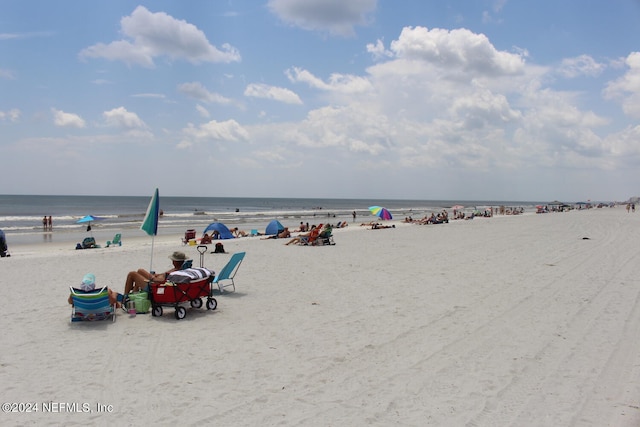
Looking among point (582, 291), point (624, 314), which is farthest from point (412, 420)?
point (582, 291)

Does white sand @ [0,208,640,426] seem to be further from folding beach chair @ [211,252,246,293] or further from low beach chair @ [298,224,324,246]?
low beach chair @ [298,224,324,246]

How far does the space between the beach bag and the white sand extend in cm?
16

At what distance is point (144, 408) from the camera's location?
416 centimetres

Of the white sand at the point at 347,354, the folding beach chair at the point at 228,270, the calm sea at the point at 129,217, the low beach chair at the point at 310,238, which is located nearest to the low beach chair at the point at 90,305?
the white sand at the point at 347,354

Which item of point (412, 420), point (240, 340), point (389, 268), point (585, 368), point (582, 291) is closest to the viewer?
Result: point (412, 420)

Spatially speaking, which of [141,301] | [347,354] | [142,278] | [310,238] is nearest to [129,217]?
[310,238]

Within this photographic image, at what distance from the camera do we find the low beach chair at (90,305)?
6.71m

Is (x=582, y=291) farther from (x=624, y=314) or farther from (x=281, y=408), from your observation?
(x=281, y=408)

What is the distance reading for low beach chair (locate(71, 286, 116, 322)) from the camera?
6.71 meters

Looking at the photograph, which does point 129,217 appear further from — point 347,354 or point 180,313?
point 347,354

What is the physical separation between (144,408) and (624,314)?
22.8 ft

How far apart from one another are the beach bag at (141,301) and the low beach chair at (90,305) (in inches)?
20.8

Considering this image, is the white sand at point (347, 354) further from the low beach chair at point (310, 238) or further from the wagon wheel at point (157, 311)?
the low beach chair at point (310, 238)

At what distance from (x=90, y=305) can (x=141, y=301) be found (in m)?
0.84
